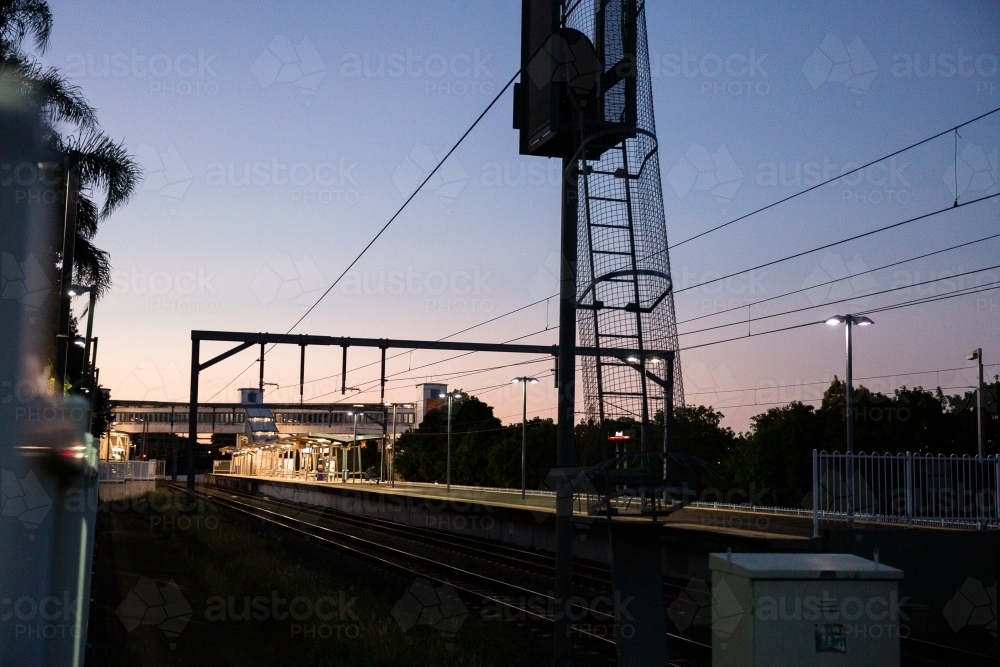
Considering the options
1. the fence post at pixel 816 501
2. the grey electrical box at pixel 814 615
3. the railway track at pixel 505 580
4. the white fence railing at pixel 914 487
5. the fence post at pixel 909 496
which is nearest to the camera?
the grey electrical box at pixel 814 615

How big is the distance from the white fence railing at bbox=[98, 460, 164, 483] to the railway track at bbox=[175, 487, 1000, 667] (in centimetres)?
578

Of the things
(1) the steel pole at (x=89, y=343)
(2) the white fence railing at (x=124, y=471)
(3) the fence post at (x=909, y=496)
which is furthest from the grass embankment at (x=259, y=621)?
(2) the white fence railing at (x=124, y=471)

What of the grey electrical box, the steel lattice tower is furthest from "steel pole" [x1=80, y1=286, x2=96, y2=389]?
the grey electrical box

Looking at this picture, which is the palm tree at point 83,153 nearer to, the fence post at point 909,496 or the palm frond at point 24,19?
the palm frond at point 24,19

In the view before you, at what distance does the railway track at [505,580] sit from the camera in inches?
435

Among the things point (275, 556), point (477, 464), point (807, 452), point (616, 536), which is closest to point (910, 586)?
point (616, 536)

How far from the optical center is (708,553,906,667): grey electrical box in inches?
188

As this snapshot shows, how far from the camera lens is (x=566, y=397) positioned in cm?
679

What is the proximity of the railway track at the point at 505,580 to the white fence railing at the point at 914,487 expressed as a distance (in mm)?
2634

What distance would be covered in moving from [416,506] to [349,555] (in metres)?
12.5

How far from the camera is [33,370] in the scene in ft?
11.4

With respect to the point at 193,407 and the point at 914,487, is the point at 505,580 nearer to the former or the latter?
the point at 914,487

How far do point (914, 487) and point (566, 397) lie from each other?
9642 mm

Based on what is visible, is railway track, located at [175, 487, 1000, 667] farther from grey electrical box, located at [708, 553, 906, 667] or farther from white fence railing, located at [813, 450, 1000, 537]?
grey electrical box, located at [708, 553, 906, 667]
